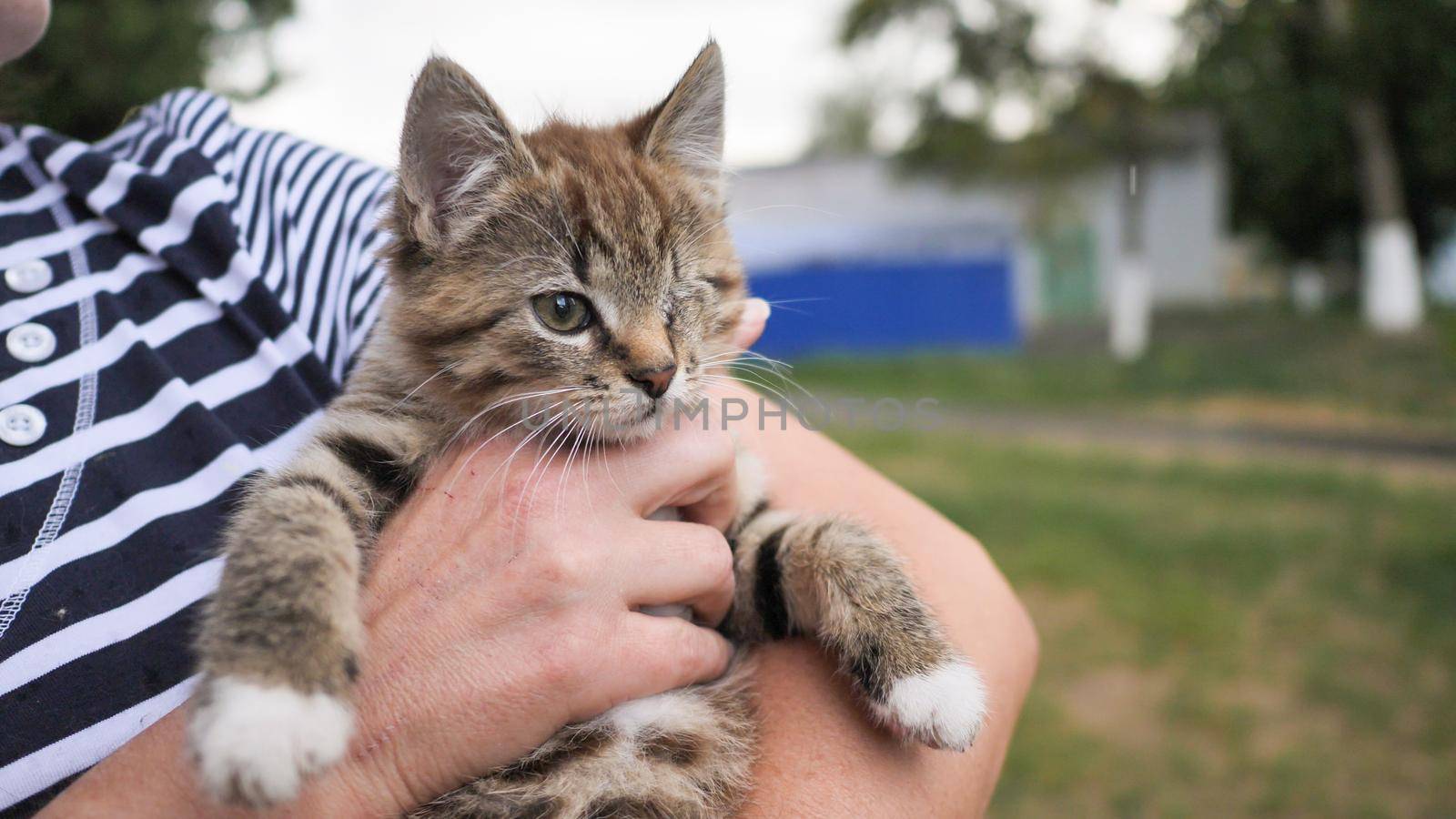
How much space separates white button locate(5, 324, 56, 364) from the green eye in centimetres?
87

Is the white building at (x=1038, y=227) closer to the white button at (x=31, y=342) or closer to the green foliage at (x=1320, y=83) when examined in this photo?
the green foliage at (x=1320, y=83)

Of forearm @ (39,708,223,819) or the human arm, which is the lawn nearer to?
the human arm

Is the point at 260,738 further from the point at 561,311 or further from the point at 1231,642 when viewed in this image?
the point at 1231,642

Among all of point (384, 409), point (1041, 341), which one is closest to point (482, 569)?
point (384, 409)

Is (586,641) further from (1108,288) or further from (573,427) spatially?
(1108,288)

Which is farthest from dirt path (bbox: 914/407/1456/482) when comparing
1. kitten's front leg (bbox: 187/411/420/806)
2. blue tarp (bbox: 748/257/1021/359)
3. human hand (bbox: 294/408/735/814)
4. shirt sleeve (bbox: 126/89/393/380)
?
kitten's front leg (bbox: 187/411/420/806)

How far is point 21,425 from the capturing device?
1.63 metres

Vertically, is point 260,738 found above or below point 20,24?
below

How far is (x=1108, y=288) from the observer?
72.7 ft

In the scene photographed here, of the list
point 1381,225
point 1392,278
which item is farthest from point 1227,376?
point 1381,225

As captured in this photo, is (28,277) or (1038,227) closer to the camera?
(28,277)

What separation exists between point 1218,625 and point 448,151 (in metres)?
5.11

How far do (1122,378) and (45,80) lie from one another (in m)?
12.8

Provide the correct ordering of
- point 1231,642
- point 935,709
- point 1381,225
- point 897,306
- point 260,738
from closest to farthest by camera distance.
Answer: point 260,738 → point 935,709 → point 1231,642 → point 1381,225 → point 897,306
